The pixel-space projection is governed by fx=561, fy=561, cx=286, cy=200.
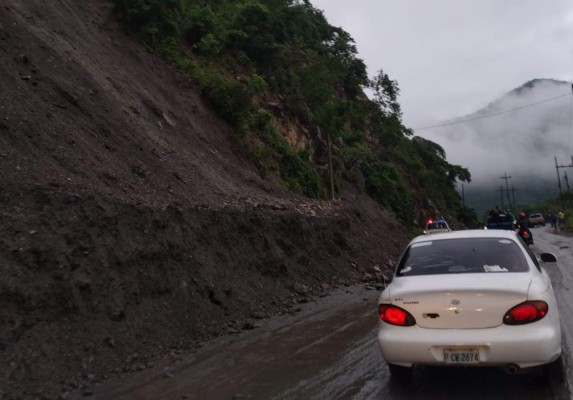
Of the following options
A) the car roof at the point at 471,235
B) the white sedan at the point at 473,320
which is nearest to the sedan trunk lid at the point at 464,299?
the white sedan at the point at 473,320

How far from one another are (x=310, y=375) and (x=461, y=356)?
79.1 inches

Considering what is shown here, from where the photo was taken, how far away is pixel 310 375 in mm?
6395

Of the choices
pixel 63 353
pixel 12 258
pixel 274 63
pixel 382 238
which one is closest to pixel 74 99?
pixel 12 258

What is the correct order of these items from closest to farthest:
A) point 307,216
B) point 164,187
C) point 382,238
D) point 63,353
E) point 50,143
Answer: point 63,353 → point 50,143 → point 164,187 → point 307,216 → point 382,238

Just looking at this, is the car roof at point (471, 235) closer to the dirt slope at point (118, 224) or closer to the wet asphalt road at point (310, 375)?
the wet asphalt road at point (310, 375)

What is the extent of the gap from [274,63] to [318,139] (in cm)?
390

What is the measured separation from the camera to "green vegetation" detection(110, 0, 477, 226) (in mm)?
19156

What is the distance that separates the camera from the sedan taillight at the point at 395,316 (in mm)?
5258

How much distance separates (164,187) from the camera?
1134 centimetres

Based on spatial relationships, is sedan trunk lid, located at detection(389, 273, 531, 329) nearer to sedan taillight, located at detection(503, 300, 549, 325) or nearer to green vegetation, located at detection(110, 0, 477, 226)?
sedan taillight, located at detection(503, 300, 549, 325)

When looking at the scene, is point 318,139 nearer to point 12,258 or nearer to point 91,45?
point 91,45

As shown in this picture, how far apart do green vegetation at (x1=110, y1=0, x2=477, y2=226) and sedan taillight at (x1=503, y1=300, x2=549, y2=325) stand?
551 inches

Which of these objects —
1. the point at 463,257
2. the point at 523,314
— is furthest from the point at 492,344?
the point at 463,257

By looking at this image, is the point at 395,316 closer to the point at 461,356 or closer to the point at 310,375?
the point at 461,356
